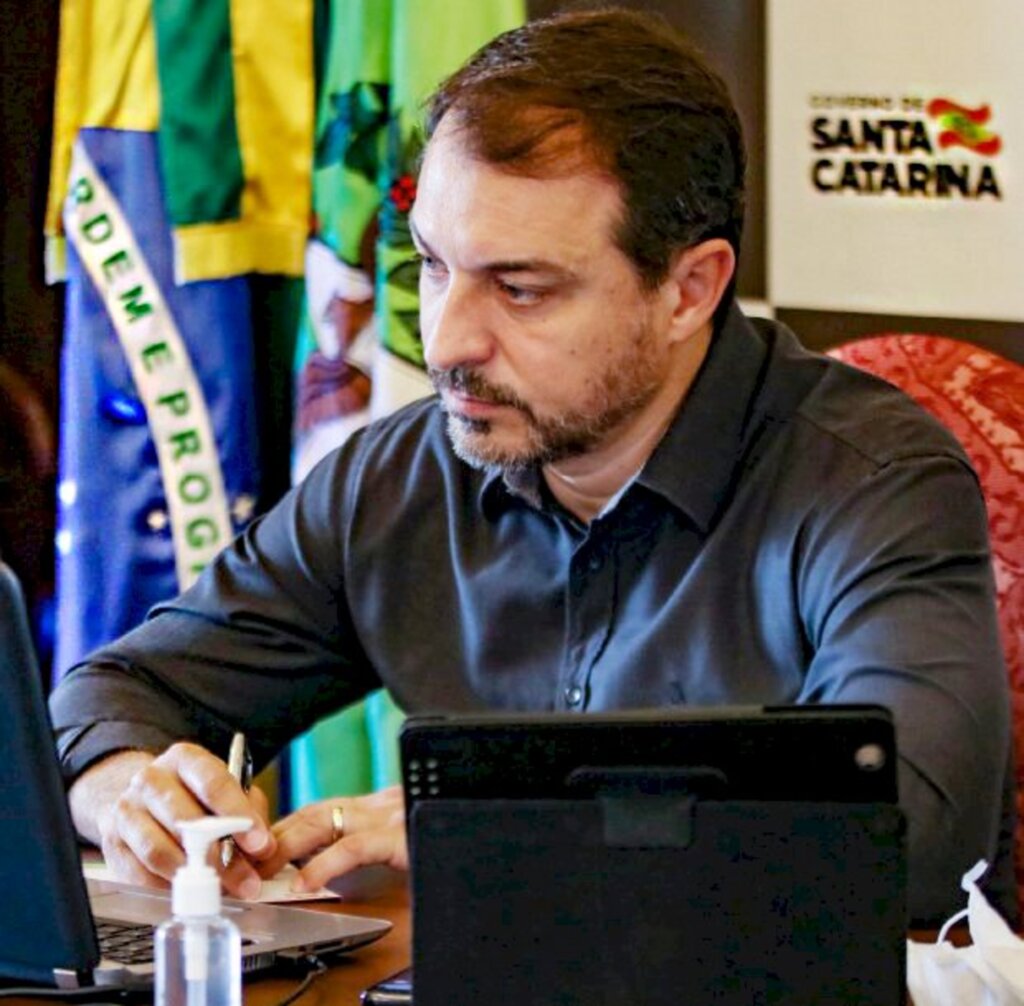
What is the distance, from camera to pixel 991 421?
1748 mm

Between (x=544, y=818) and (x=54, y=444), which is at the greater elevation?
(x=54, y=444)

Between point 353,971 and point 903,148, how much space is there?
1.47 m

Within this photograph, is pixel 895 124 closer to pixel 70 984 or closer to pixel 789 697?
pixel 789 697

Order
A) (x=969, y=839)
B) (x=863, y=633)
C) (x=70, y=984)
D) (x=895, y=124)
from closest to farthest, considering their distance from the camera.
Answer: (x=70, y=984), (x=969, y=839), (x=863, y=633), (x=895, y=124)

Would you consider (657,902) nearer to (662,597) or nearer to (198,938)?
(198,938)

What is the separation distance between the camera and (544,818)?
0.84 metres

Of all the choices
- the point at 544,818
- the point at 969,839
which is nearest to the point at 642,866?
the point at 544,818

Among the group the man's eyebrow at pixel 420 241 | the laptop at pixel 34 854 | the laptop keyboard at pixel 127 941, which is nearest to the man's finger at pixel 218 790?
the laptop keyboard at pixel 127 941

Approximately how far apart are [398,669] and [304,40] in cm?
91

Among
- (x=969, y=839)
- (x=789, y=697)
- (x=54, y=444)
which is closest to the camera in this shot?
(x=969, y=839)

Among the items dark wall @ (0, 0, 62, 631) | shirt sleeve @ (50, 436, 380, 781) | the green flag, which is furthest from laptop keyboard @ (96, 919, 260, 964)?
dark wall @ (0, 0, 62, 631)

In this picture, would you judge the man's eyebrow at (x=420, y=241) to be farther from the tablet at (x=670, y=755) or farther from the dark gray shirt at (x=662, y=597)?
the tablet at (x=670, y=755)

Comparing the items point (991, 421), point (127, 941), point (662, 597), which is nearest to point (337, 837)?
point (127, 941)

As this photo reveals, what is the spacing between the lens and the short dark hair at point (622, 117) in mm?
1612
